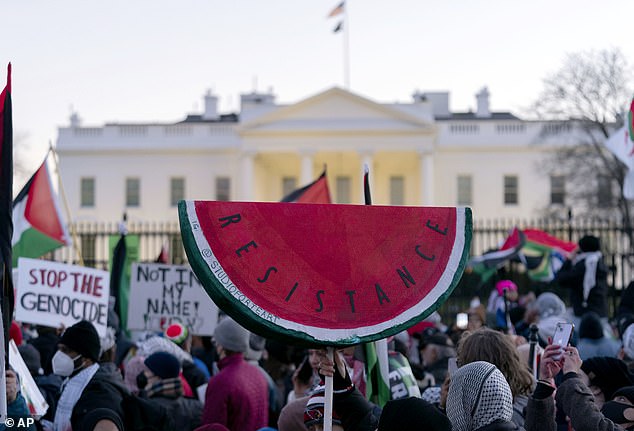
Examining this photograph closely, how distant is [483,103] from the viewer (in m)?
60.2

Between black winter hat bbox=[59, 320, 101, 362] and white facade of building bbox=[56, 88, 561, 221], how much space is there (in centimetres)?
4447

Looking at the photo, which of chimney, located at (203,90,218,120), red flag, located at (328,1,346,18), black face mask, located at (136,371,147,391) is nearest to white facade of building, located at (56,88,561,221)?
red flag, located at (328,1,346,18)

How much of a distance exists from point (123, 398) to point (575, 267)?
6.01m

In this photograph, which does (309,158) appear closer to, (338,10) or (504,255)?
(338,10)

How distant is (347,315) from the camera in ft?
10.4

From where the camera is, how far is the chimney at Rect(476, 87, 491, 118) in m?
60.0

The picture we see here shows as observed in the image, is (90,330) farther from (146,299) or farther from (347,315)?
(146,299)

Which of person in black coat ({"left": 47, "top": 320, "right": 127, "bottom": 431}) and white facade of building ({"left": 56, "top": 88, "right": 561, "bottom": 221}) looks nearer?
person in black coat ({"left": 47, "top": 320, "right": 127, "bottom": 431})

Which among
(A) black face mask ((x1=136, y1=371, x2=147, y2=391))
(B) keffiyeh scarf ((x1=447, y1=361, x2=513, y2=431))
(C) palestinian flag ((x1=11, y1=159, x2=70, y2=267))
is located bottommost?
(A) black face mask ((x1=136, y1=371, x2=147, y2=391))

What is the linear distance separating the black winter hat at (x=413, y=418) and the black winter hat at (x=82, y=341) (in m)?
2.48

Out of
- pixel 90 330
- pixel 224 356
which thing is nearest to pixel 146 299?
pixel 224 356

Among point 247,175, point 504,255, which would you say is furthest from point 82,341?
point 247,175

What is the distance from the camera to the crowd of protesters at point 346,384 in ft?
11.0

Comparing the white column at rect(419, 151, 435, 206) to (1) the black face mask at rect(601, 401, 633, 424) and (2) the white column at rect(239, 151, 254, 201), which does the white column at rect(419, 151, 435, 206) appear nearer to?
(2) the white column at rect(239, 151, 254, 201)
